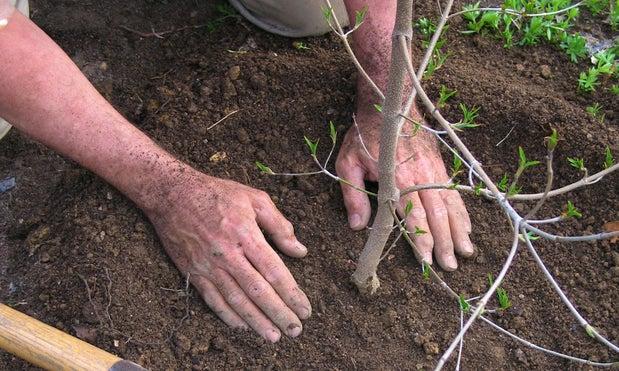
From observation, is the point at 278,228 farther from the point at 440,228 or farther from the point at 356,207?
the point at 440,228

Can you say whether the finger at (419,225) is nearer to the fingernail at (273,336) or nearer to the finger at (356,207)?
the finger at (356,207)

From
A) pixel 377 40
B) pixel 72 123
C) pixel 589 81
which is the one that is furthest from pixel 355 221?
pixel 589 81

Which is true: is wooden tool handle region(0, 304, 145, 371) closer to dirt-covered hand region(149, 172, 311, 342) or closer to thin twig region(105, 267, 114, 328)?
thin twig region(105, 267, 114, 328)

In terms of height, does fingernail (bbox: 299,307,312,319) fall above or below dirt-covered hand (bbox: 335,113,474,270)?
below

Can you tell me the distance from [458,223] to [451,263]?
13 cm

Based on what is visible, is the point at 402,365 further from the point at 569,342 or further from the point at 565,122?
the point at 565,122

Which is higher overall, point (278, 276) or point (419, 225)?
point (419, 225)

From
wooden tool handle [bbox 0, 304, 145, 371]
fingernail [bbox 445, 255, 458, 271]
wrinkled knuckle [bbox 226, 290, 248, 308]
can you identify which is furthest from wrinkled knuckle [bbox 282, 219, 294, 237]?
wooden tool handle [bbox 0, 304, 145, 371]

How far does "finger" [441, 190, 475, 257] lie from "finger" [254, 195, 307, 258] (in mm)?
459

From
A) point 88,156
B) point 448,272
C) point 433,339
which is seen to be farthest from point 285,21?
point 433,339

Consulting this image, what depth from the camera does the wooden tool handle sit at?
5.41ft

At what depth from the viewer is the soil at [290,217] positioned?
204 cm

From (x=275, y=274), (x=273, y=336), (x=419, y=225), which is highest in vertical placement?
(x=419, y=225)

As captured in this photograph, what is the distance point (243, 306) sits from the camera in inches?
81.5
